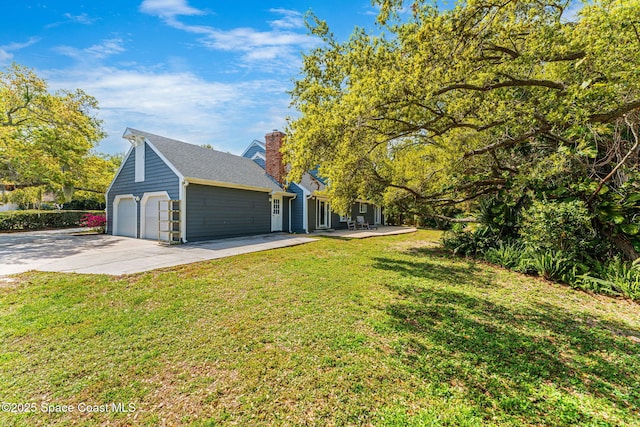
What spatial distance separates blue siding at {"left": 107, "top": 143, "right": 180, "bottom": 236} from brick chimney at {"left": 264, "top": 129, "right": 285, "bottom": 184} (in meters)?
6.08

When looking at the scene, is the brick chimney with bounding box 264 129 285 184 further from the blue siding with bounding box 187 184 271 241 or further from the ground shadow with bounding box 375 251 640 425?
the ground shadow with bounding box 375 251 640 425

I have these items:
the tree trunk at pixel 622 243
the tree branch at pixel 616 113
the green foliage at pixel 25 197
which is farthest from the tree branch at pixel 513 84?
the green foliage at pixel 25 197

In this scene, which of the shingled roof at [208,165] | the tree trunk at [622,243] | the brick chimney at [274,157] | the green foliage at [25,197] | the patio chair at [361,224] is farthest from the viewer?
the green foliage at [25,197]

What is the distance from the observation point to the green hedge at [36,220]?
56.1 feet

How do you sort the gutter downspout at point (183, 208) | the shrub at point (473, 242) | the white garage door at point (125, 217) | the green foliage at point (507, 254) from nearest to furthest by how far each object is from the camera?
the green foliage at point (507, 254) → the shrub at point (473, 242) → the gutter downspout at point (183, 208) → the white garage door at point (125, 217)

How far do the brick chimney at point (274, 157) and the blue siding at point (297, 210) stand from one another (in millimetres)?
1042

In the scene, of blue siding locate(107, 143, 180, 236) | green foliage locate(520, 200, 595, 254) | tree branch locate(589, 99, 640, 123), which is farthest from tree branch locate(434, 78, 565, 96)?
blue siding locate(107, 143, 180, 236)

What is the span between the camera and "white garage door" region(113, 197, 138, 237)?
45.8 feet

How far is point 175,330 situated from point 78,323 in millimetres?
1409

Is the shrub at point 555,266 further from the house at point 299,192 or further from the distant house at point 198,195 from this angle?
the house at point 299,192

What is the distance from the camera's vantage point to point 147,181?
1316 centimetres

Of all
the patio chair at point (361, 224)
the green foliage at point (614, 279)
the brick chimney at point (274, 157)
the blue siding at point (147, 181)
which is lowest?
the green foliage at point (614, 279)

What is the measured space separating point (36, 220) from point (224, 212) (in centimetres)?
1539

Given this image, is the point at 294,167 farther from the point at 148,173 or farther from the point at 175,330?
the point at 148,173
